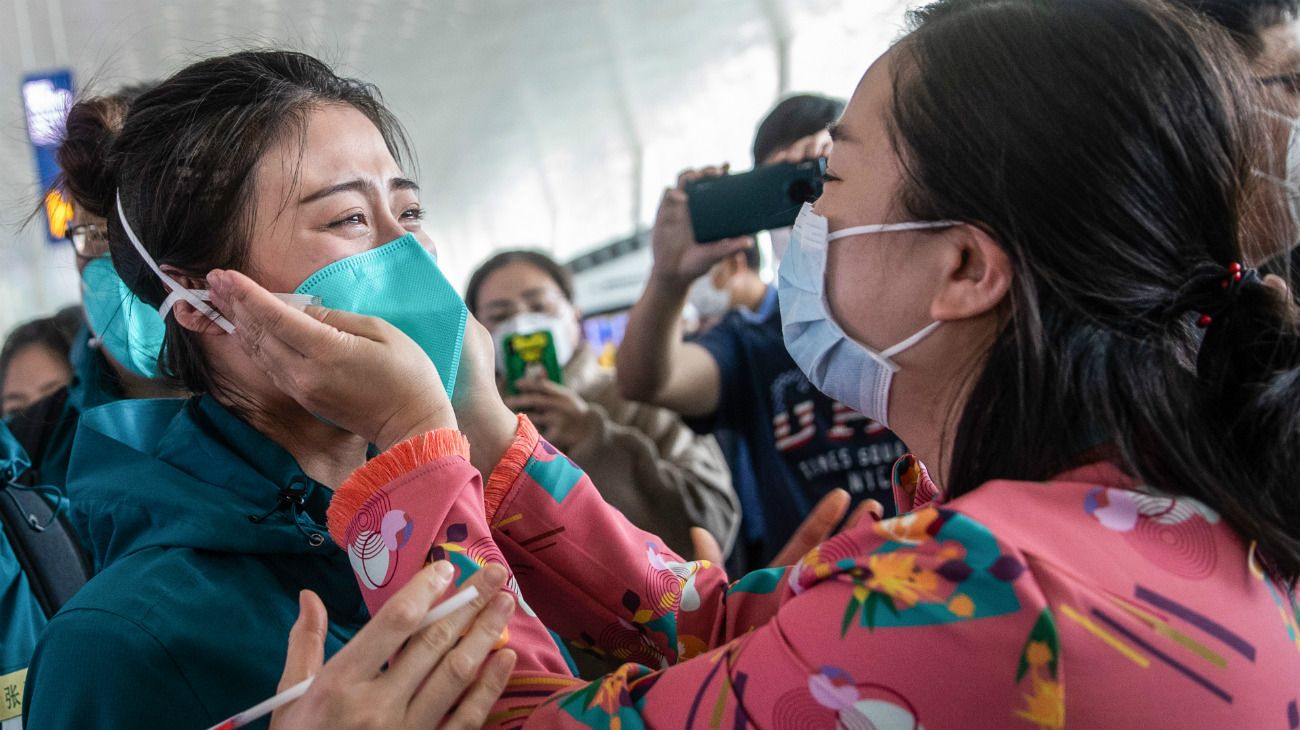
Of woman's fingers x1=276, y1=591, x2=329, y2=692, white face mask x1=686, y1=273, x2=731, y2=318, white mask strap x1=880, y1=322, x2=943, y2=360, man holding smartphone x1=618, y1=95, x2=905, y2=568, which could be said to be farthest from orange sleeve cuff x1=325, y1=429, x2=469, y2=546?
white face mask x1=686, y1=273, x2=731, y2=318

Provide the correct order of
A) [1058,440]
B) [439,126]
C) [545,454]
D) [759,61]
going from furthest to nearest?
[439,126] → [759,61] → [545,454] → [1058,440]

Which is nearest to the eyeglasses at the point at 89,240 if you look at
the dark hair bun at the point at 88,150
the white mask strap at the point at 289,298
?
the dark hair bun at the point at 88,150

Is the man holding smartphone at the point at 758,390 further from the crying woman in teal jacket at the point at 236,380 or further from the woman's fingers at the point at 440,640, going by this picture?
the woman's fingers at the point at 440,640

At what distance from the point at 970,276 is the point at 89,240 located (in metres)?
1.58

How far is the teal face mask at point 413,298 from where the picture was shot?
1.46 m

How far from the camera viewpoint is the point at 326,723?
3.21ft

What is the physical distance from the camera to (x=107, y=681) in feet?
3.76

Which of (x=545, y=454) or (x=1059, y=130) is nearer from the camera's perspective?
(x=1059, y=130)

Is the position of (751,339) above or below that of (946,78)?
below

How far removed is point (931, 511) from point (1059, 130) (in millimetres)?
413

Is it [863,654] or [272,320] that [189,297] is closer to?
[272,320]

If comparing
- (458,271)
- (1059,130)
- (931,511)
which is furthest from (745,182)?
(458,271)

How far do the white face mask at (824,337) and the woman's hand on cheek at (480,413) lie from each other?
46 cm

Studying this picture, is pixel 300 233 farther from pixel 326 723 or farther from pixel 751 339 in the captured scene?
pixel 751 339
